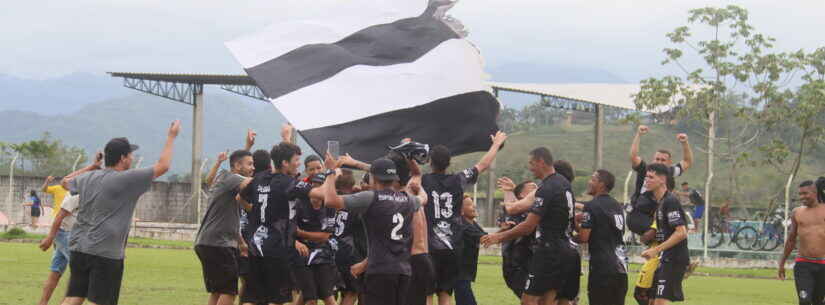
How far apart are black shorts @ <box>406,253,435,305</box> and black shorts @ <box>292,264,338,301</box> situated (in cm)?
180

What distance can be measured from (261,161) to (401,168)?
2127 mm

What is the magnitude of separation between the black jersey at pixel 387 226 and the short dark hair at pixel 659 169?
13.3ft

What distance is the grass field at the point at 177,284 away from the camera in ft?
48.2

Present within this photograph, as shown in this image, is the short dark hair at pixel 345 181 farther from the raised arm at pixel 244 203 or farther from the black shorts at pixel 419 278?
the black shorts at pixel 419 278

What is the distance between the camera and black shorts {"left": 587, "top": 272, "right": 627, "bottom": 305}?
10.8 metres

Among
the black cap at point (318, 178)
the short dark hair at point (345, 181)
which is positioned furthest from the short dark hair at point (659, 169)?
the black cap at point (318, 178)

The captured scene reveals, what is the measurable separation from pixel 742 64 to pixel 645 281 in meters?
25.6

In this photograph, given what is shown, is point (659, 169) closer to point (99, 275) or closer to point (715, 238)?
point (99, 275)

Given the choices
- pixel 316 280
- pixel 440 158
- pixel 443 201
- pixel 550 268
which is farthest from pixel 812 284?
pixel 316 280

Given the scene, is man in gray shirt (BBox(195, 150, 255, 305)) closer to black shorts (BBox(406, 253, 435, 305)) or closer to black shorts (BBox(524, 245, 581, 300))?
black shorts (BBox(406, 253, 435, 305))

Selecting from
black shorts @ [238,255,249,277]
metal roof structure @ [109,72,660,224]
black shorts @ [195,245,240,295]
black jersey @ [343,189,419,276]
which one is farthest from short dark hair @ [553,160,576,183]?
metal roof structure @ [109,72,660,224]

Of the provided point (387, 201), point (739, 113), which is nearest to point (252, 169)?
point (387, 201)

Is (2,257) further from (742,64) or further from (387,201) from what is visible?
(742,64)

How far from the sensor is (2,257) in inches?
886
